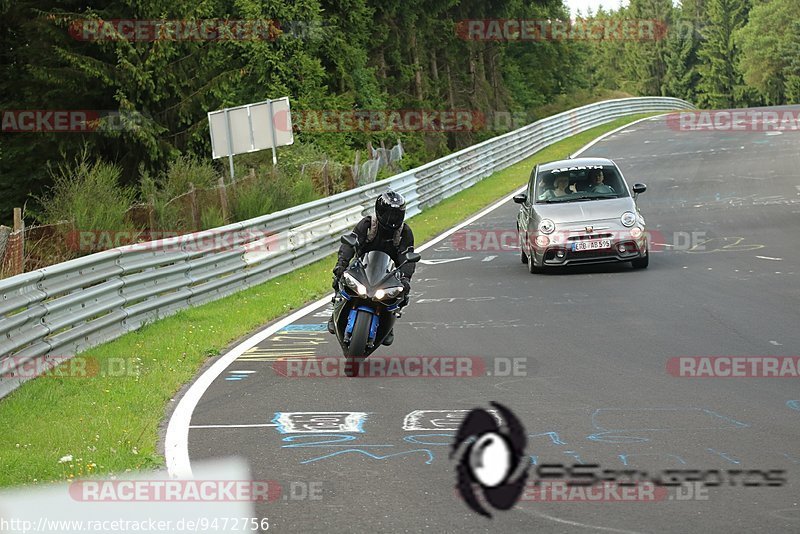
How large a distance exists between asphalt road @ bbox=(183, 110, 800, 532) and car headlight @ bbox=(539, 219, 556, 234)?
698mm

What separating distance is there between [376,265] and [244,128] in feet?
52.4

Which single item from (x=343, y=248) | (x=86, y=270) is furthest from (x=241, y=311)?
(x=343, y=248)

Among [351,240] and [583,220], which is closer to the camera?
[351,240]

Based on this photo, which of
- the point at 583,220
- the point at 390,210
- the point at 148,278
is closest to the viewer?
the point at 390,210

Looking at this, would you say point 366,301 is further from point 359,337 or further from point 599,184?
point 599,184

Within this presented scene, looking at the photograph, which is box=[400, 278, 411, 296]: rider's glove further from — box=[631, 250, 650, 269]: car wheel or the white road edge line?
box=[631, 250, 650, 269]: car wheel

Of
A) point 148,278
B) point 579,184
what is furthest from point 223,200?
point 148,278

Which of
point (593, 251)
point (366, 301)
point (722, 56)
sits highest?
point (722, 56)

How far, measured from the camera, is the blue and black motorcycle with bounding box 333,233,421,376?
10.7 meters

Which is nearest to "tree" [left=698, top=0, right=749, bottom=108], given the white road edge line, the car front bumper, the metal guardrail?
the metal guardrail

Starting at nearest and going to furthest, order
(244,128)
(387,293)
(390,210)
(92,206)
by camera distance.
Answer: (387,293), (390,210), (92,206), (244,128)

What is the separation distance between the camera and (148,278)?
14.2m

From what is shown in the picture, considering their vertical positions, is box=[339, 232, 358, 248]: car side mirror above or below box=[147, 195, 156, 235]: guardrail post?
above

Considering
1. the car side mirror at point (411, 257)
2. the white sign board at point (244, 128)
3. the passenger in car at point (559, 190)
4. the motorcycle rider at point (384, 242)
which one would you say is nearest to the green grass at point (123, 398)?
the motorcycle rider at point (384, 242)
